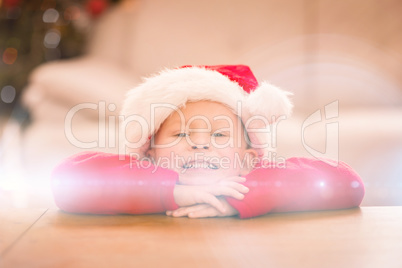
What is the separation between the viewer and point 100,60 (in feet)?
7.10

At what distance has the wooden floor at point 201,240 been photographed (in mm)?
503

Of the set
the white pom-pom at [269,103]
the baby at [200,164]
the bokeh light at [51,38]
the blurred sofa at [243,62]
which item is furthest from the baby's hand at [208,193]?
the bokeh light at [51,38]

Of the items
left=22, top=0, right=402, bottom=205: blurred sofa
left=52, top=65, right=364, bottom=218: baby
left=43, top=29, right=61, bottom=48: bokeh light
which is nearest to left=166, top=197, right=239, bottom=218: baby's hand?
left=52, top=65, right=364, bottom=218: baby

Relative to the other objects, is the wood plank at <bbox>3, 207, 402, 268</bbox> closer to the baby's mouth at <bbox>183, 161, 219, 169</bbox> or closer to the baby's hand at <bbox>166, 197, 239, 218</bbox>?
the baby's hand at <bbox>166, 197, 239, 218</bbox>

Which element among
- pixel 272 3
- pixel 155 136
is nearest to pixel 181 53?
pixel 272 3

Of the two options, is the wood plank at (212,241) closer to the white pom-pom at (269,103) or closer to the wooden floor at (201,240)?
the wooden floor at (201,240)

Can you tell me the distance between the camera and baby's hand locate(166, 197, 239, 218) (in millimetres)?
706

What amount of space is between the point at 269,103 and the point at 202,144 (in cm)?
15

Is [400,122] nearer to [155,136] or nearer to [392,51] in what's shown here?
[392,51]

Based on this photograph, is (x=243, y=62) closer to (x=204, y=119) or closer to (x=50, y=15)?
(x=204, y=119)

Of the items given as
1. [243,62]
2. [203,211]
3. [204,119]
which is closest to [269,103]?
[204,119]

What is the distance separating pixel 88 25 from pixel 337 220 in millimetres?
2127

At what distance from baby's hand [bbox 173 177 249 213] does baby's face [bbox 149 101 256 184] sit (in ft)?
0.21

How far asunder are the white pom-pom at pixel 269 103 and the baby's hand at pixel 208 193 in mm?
167
